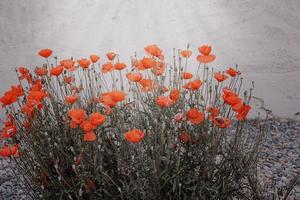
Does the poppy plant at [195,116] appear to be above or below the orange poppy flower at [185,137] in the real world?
above

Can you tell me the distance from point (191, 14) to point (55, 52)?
3.77ft

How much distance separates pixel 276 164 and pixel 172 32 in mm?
1408

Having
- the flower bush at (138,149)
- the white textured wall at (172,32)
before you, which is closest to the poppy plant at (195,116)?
the flower bush at (138,149)

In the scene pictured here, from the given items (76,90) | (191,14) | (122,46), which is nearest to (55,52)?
(122,46)

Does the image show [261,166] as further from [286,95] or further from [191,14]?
[191,14]

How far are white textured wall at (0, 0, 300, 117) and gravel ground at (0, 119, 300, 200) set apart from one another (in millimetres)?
314

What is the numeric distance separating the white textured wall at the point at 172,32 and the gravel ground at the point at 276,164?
0.31m

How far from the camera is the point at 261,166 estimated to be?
9.23 feet

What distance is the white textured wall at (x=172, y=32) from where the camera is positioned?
3.69 meters

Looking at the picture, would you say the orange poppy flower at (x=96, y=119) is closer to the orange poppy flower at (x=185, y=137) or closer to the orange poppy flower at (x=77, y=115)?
the orange poppy flower at (x=77, y=115)

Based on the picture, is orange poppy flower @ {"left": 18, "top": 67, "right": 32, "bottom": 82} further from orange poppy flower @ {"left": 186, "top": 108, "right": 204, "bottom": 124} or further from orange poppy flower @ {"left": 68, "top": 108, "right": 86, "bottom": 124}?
orange poppy flower @ {"left": 186, "top": 108, "right": 204, "bottom": 124}

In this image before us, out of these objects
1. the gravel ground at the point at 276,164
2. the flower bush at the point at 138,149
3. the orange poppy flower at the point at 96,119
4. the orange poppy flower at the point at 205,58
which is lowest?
the gravel ground at the point at 276,164

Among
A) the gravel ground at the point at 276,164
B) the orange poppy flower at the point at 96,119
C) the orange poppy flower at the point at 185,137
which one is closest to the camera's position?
the orange poppy flower at the point at 96,119

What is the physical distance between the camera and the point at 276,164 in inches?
113
